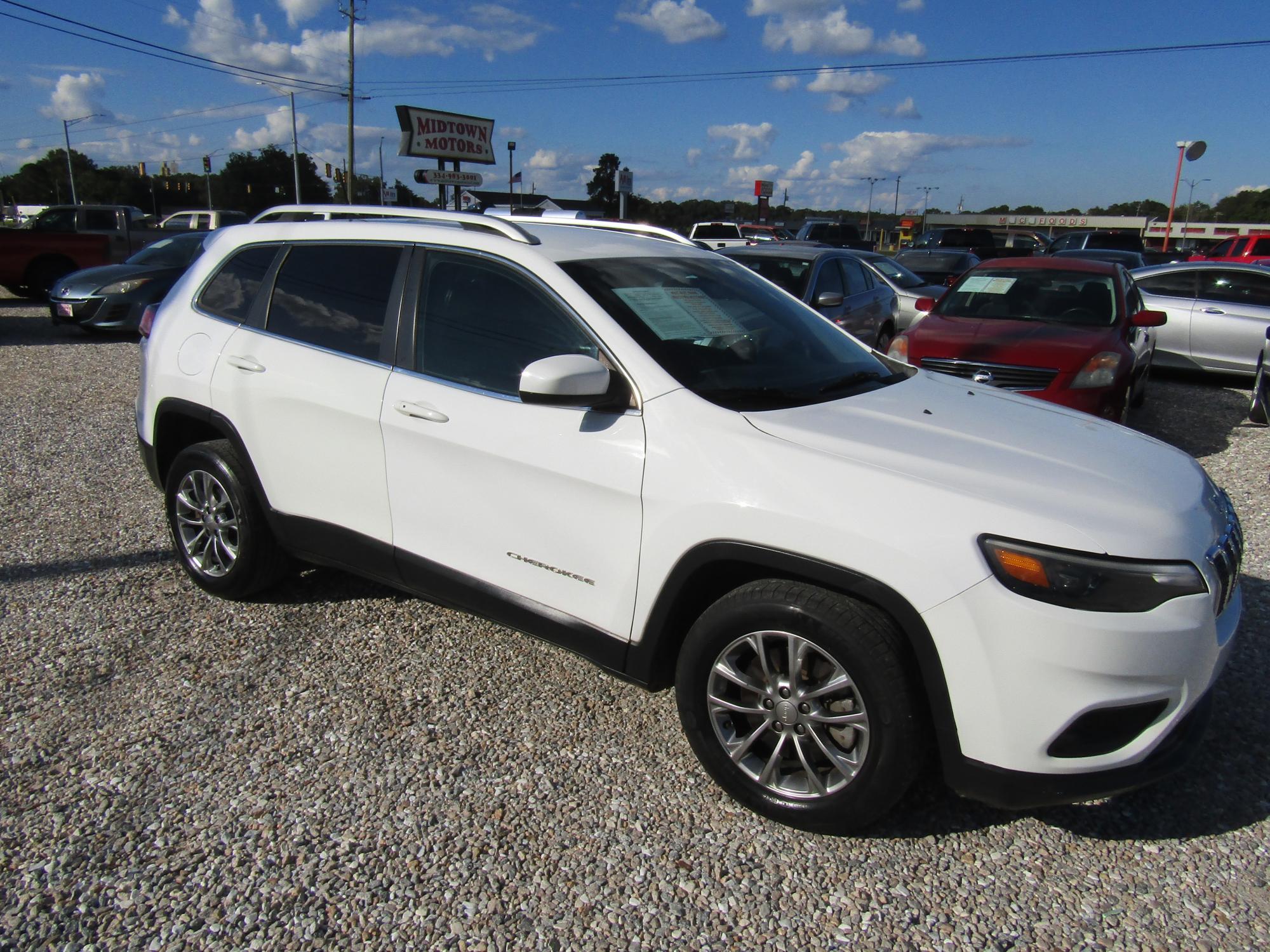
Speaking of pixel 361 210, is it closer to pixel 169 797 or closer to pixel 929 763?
pixel 169 797

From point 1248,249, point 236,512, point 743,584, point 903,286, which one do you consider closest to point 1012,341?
point 743,584

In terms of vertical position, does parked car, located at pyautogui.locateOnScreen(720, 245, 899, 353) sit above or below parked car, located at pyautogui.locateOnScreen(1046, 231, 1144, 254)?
below

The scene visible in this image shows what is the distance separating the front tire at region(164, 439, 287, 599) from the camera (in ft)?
12.8

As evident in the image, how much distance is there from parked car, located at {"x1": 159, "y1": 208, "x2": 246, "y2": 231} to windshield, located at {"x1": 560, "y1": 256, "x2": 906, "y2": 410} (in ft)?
56.1

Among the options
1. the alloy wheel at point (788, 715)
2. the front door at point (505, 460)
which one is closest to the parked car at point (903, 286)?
the front door at point (505, 460)

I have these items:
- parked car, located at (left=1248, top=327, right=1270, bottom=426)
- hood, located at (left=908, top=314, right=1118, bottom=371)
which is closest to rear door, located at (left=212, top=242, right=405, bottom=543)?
hood, located at (left=908, top=314, right=1118, bottom=371)

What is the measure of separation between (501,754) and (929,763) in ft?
4.81

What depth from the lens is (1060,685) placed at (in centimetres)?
223

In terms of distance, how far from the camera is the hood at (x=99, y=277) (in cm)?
1224

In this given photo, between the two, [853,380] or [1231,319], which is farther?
[1231,319]

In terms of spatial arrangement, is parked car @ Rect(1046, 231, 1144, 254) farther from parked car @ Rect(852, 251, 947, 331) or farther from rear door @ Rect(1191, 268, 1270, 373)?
rear door @ Rect(1191, 268, 1270, 373)

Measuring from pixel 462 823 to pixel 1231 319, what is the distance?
36.8 ft

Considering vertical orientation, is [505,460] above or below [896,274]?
below

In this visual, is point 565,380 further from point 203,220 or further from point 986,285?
point 203,220
